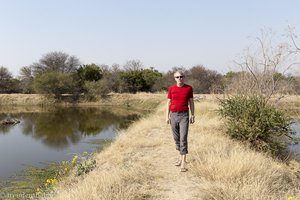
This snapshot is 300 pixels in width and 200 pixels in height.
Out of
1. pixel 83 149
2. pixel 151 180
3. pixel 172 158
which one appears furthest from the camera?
pixel 83 149

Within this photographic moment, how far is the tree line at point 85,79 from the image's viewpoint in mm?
39625

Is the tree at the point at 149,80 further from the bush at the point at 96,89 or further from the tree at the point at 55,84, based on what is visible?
the tree at the point at 55,84

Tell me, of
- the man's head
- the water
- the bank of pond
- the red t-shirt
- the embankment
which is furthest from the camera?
the embankment

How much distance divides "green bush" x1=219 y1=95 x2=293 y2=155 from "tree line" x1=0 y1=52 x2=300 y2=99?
23.8m

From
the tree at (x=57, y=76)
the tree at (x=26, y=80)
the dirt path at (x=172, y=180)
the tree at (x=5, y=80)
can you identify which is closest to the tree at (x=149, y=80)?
the tree at (x=57, y=76)

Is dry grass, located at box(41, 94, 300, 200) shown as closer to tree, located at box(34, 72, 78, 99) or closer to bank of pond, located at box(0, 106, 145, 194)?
bank of pond, located at box(0, 106, 145, 194)

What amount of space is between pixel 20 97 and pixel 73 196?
40731 millimetres

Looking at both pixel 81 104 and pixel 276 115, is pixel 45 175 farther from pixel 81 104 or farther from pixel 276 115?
pixel 81 104

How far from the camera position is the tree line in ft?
130

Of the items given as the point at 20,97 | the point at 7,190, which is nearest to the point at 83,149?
the point at 7,190

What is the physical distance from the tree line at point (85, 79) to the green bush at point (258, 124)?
23.8 metres

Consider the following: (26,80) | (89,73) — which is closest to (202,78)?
(89,73)

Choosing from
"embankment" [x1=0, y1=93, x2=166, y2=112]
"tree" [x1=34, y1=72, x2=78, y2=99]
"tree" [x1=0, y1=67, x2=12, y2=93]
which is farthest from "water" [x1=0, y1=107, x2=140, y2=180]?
"tree" [x1=0, y1=67, x2=12, y2=93]

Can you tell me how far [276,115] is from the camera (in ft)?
29.1
